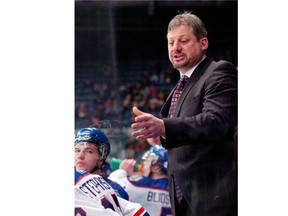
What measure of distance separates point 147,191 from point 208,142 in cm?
128

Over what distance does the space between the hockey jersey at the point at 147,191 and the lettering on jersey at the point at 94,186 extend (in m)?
0.20

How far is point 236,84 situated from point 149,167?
1.77 metres

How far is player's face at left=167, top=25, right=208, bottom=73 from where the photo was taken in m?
2.38

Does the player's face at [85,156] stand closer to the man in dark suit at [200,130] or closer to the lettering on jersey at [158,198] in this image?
the man in dark suit at [200,130]

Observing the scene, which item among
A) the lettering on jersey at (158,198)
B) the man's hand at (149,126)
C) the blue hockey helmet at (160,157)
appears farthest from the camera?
the blue hockey helmet at (160,157)

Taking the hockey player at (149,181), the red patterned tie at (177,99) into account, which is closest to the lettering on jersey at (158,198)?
the hockey player at (149,181)

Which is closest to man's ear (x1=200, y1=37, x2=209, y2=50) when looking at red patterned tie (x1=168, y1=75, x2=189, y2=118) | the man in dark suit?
the man in dark suit

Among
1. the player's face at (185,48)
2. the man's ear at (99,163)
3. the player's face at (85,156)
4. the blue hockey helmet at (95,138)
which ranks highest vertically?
the player's face at (185,48)

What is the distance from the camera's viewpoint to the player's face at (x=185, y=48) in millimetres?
2379

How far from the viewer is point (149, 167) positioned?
13.3 feet
